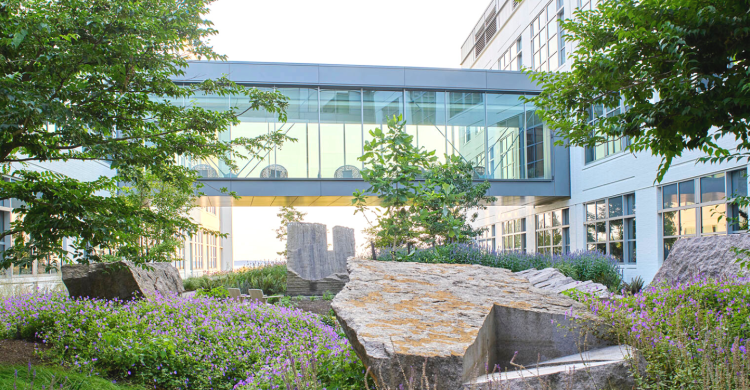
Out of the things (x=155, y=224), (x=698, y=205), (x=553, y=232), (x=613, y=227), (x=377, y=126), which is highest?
(x=377, y=126)

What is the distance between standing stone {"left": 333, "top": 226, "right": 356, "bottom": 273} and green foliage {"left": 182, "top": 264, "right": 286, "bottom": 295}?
1.76m

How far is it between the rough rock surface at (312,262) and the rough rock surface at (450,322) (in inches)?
261

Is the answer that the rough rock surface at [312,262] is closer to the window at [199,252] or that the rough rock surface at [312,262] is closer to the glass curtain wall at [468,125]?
the glass curtain wall at [468,125]

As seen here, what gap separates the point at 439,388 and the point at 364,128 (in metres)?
15.9

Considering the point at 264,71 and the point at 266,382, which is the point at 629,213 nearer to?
the point at 264,71

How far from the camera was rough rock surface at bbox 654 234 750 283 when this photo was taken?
21.8 feet

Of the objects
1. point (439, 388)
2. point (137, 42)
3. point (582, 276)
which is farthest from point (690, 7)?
point (582, 276)

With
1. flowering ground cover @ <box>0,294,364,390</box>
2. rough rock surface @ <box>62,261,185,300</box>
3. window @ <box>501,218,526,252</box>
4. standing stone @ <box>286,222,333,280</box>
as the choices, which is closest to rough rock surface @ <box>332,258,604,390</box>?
flowering ground cover @ <box>0,294,364,390</box>

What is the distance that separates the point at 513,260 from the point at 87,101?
8414 millimetres

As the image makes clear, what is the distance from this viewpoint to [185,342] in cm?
533

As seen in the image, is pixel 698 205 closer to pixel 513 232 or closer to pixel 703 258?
pixel 703 258

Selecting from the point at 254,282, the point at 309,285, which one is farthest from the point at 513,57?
the point at 309,285

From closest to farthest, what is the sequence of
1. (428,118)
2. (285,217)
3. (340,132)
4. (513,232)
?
(340,132), (428,118), (285,217), (513,232)

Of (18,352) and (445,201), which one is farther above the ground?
(445,201)
